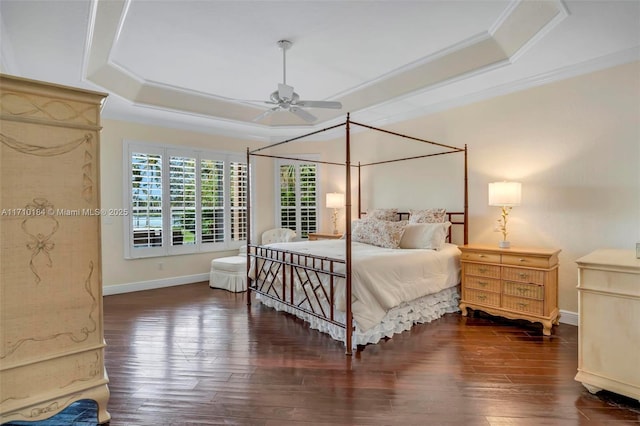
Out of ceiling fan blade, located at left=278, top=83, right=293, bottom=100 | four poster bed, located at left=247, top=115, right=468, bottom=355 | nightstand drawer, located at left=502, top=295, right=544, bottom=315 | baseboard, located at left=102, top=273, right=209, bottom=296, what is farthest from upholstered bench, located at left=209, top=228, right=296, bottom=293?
nightstand drawer, located at left=502, top=295, right=544, bottom=315

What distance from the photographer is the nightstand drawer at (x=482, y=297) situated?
3689 millimetres

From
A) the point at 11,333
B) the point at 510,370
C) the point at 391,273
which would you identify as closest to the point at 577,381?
the point at 510,370

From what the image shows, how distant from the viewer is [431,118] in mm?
4941

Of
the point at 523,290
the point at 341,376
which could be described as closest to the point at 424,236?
the point at 523,290

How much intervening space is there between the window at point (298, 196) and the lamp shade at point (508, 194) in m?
3.49

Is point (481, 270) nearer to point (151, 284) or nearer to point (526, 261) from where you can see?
point (526, 261)

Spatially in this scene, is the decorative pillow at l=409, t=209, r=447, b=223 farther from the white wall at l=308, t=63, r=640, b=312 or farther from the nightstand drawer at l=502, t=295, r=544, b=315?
the nightstand drawer at l=502, t=295, r=544, b=315

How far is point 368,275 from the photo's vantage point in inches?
122

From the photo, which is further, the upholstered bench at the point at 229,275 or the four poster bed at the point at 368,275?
the upholstered bench at the point at 229,275

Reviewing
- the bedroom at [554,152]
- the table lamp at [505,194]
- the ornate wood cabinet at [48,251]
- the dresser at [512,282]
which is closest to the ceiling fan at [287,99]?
the bedroom at [554,152]

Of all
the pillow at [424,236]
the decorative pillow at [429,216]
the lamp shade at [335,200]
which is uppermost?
the lamp shade at [335,200]

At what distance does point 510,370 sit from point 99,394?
113 inches

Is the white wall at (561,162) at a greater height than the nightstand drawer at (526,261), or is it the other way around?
the white wall at (561,162)

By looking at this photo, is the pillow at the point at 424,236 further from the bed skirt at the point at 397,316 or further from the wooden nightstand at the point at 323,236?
the wooden nightstand at the point at 323,236
